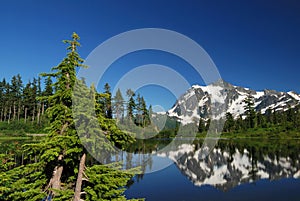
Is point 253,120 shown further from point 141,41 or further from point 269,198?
point 141,41

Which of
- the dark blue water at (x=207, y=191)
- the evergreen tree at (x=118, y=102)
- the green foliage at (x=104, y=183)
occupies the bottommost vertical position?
the dark blue water at (x=207, y=191)

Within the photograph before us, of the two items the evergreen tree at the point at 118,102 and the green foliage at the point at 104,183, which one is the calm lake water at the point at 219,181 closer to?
the evergreen tree at the point at 118,102

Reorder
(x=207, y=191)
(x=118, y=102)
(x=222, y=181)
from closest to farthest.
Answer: (x=118, y=102)
(x=207, y=191)
(x=222, y=181)

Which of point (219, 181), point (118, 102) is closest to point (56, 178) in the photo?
point (118, 102)

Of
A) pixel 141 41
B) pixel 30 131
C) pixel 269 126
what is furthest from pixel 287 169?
pixel 269 126

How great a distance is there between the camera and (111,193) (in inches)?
342

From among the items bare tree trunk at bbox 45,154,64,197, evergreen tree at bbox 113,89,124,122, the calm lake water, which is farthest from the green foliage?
the calm lake water

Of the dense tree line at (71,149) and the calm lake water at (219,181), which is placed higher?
the dense tree line at (71,149)

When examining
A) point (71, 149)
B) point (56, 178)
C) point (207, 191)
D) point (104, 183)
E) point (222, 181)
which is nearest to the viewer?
point (71, 149)

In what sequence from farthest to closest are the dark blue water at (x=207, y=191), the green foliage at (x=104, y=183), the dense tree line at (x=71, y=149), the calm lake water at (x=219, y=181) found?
1. the calm lake water at (x=219, y=181)
2. the dark blue water at (x=207, y=191)
3. the green foliage at (x=104, y=183)
4. the dense tree line at (x=71, y=149)

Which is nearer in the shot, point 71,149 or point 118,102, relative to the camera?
point 71,149

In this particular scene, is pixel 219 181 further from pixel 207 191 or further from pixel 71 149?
pixel 71 149

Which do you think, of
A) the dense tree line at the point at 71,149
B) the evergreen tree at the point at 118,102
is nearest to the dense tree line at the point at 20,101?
the evergreen tree at the point at 118,102

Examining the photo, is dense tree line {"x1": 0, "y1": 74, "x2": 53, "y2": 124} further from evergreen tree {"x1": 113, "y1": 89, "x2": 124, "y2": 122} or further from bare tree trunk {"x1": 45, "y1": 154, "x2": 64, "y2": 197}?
bare tree trunk {"x1": 45, "y1": 154, "x2": 64, "y2": 197}
